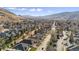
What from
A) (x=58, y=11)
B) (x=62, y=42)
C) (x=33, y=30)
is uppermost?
(x=58, y=11)

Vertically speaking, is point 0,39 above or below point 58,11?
below
